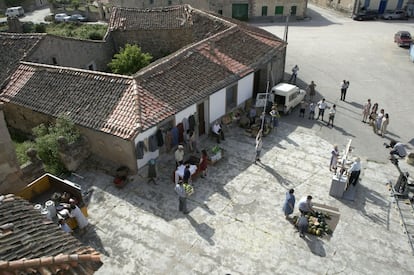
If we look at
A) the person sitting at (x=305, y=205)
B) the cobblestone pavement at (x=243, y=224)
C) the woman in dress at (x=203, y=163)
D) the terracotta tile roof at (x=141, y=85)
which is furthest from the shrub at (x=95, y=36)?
the person sitting at (x=305, y=205)

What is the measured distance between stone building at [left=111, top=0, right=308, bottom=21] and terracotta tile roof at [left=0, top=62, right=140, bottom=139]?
91.3ft

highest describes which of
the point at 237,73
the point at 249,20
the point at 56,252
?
the point at 56,252

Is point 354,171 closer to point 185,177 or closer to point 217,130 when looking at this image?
point 217,130

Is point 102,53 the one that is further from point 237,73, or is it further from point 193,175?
point 193,175

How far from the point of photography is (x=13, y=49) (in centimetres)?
2248

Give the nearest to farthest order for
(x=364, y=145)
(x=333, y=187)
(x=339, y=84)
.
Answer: (x=333, y=187) → (x=364, y=145) → (x=339, y=84)

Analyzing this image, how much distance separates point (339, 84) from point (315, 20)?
21.7m

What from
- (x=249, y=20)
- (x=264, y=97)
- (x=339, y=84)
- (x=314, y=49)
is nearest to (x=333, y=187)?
(x=264, y=97)

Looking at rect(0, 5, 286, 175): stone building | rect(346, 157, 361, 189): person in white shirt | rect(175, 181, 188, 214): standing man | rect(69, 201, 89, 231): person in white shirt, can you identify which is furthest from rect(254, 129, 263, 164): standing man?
rect(69, 201, 89, 231): person in white shirt

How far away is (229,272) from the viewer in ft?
40.6

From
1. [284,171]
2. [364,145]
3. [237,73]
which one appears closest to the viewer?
[284,171]

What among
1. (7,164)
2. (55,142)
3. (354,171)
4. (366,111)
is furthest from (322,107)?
(7,164)

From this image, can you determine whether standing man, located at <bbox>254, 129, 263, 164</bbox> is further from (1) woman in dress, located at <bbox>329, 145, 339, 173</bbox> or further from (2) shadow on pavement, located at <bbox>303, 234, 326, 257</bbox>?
(2) shadow on pavement, located at <bbox>303, 234, 326, 257</bbox>

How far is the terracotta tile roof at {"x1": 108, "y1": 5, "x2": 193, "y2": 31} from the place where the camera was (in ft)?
90.4
